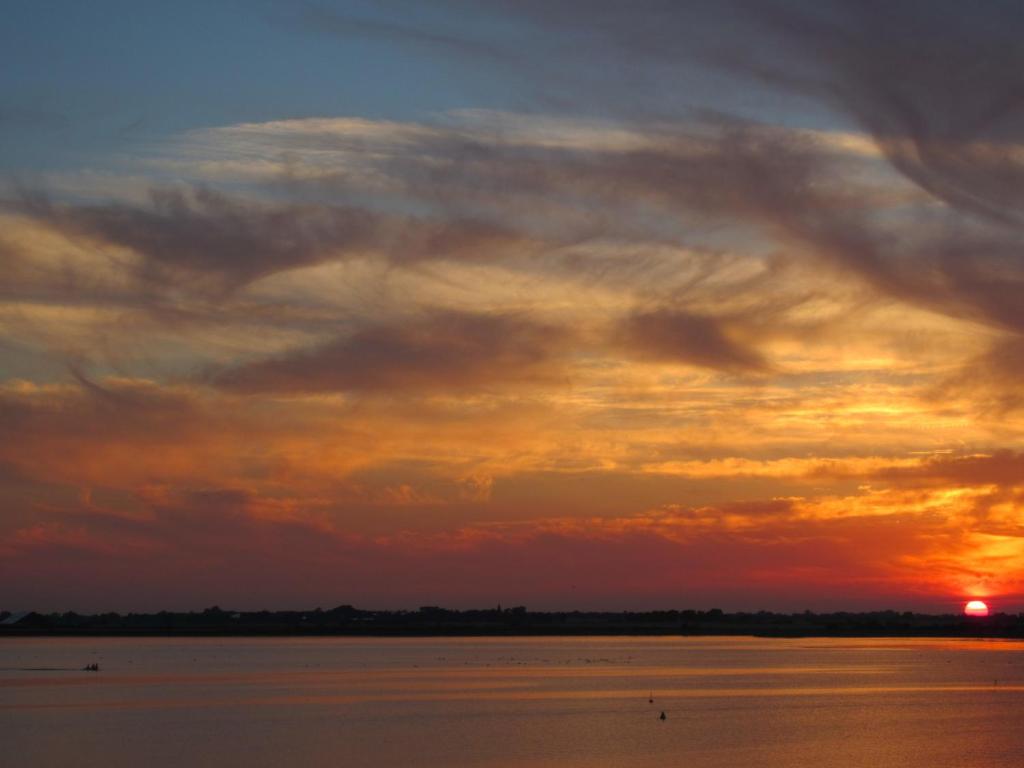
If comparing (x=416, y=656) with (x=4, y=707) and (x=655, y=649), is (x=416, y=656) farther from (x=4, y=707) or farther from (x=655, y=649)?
(x=4, y=707)

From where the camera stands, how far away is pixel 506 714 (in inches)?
2574

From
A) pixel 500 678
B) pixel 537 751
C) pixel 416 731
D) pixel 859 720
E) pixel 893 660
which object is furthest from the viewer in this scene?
pixel 893 660

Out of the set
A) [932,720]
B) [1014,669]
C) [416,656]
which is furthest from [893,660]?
[932,720]

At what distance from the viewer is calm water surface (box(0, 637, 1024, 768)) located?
49750mm

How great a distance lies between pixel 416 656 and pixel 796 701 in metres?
66.7

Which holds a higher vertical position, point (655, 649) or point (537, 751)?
point (655, 649)

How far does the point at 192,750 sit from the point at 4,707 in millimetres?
23846

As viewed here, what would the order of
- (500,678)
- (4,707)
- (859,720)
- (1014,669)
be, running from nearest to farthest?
(859,720)
(4,707)
(500,678)
(1014,669)

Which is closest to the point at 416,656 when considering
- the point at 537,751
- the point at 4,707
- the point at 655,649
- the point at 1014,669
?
the point at 655,649

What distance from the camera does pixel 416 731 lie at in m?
57.3

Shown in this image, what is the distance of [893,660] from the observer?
134125 millimetres

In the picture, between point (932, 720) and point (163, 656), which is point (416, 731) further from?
point (163, 656)

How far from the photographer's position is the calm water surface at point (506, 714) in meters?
49.8

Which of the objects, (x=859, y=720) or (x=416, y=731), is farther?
(x=859, y=720)
